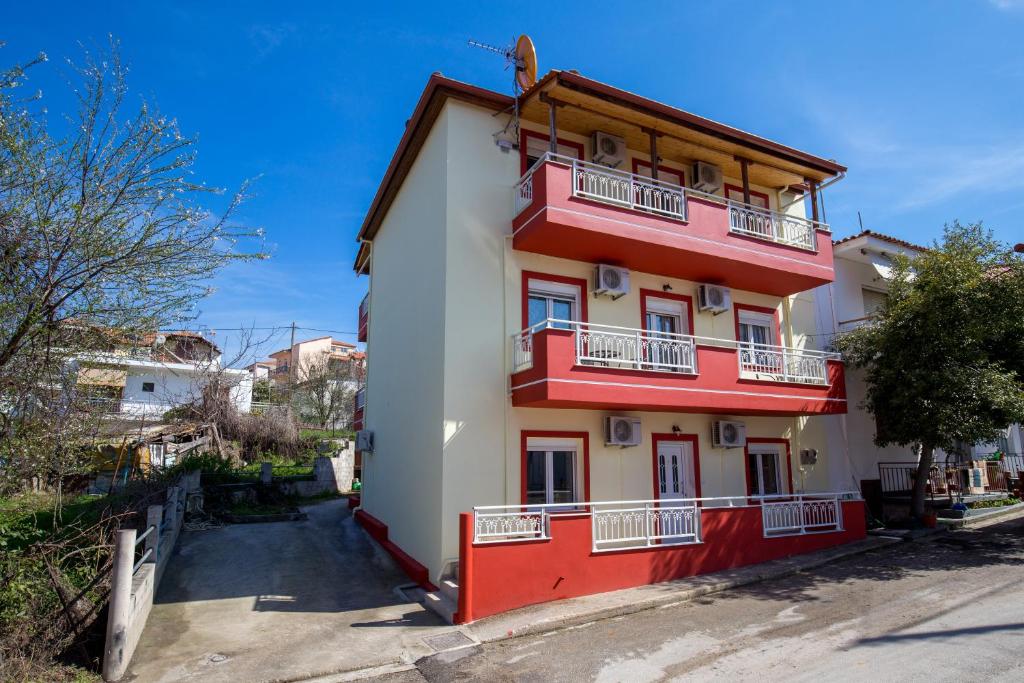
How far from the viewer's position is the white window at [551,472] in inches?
416

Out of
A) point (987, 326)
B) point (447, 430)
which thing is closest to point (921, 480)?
point (987, 326)

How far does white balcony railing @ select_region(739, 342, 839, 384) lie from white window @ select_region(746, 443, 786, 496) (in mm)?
1656

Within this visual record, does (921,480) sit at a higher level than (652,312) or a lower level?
lower

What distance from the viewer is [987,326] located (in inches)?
437

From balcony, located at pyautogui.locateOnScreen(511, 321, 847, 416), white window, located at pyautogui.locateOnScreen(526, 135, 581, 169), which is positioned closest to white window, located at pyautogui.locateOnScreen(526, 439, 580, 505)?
balcony, located at pyautogui.locateOnScreen(511, 321, 847, 416)

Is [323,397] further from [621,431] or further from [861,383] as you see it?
[861,383]

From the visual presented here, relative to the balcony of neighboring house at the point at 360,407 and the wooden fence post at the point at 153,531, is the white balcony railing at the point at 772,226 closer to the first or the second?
the balcony of neighboring house at the point at 360,407

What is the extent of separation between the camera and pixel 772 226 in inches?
512

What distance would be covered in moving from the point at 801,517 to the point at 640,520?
136 inches

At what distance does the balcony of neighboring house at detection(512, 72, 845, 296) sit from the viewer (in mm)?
10562

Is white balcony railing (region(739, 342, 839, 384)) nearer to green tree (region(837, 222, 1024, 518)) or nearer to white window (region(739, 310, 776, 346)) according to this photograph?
white window (region(739, 310, 776, 346))

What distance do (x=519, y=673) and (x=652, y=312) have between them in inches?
307

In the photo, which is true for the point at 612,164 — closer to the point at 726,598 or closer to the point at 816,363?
the point at 816,363

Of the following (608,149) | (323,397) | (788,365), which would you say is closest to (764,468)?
(788,365)
